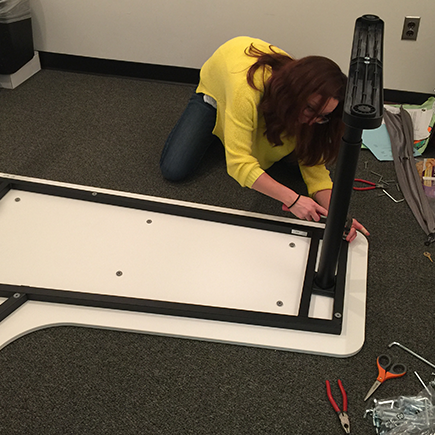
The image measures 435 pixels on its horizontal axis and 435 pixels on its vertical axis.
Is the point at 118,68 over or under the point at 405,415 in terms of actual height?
over

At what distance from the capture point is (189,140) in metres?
1.83

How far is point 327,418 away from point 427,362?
1.04 feet

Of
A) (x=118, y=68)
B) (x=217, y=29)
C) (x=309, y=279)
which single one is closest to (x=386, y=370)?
(x=309, y=279)

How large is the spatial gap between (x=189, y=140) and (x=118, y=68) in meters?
0.94

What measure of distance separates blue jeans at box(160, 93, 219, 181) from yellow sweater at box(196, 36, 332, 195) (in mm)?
145

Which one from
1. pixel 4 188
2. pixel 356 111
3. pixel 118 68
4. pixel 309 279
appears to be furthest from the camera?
pixel 118 68

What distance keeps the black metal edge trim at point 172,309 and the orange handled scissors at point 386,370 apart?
0.14 metres

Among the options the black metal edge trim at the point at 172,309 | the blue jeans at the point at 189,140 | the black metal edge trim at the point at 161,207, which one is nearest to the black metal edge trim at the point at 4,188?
the black metal edge trim at the point at 161,207

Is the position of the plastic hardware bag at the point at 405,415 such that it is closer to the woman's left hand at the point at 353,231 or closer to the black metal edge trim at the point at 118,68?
the woman's left hand at the point at 353,231

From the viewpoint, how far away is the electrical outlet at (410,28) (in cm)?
212

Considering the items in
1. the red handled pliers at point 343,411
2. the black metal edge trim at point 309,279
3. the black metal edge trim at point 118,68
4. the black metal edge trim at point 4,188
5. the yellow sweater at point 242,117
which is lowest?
the red handled pliers at point 343,411

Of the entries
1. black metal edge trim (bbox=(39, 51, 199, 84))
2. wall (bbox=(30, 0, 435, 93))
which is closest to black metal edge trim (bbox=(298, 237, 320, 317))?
wall (bbox=(30, 0, 435, 93))

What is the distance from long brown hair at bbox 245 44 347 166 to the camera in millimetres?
1224

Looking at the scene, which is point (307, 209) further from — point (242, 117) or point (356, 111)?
point (356, 111)
